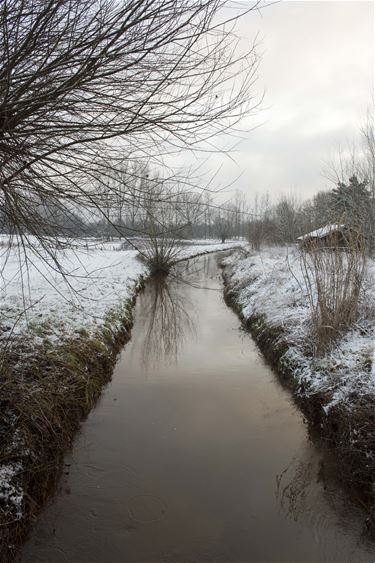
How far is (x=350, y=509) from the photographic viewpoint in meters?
4.11

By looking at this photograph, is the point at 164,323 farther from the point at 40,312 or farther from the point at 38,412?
the point at 38,412

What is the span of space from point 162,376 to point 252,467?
310 centimetres

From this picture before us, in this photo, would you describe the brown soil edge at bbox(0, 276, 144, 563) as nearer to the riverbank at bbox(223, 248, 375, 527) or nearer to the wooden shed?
the riverbank at bbox(223, 248, 375, 527)

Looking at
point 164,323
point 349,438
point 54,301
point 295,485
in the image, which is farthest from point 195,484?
point 164,323

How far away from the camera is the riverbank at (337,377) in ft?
14.6

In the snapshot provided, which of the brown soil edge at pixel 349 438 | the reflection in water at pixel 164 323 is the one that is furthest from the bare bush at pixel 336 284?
the reflection in water at pixel 164 323

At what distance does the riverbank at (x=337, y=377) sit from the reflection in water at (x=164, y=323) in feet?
6.44

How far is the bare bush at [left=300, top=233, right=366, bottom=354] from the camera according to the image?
6605 millimetres

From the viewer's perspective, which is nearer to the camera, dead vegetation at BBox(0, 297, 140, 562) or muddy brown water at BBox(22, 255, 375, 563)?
muddy brown water at BBox(22, 255, 375, 563)

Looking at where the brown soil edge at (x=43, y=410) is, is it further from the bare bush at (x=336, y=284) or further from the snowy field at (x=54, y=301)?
the bare bush at (x=336, y=284)

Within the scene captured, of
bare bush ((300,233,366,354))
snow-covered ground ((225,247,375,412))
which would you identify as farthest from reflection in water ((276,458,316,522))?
bare bush ((300,233,366,354))

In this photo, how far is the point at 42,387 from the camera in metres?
4.90

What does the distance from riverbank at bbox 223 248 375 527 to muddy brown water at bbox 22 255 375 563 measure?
0.27m

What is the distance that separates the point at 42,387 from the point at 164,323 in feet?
22.7
